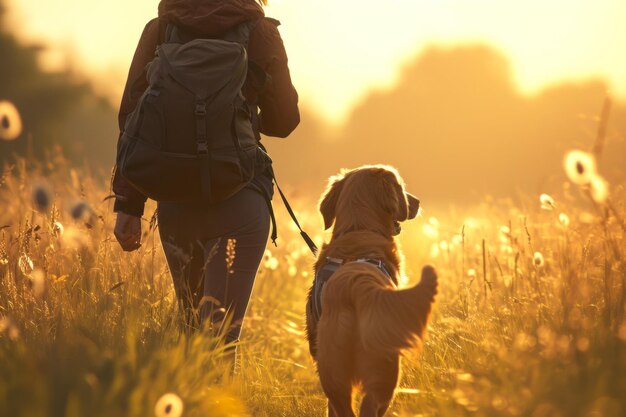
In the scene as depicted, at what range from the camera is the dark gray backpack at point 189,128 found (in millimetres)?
3713

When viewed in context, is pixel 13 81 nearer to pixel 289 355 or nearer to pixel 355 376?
pixel 289 355

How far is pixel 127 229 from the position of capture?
13.5 feet

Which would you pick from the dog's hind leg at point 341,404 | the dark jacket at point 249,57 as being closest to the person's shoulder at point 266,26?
the dark jacket at point 249,57

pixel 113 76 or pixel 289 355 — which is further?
pixel 113 76

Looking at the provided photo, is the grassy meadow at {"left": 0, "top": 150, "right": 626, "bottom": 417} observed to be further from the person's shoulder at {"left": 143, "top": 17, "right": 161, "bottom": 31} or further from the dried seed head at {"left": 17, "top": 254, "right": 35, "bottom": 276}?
the person's shoulder at {"left": 143, "top": 17, "right": 161, "bottom": 31}

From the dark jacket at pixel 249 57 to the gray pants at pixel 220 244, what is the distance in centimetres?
26

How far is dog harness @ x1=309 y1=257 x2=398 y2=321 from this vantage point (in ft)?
13.2

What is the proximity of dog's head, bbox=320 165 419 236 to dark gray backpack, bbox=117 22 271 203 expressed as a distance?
742 millimetres

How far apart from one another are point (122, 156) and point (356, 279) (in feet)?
3.86

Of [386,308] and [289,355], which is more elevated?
[386,308]

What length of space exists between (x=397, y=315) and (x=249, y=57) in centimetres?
142

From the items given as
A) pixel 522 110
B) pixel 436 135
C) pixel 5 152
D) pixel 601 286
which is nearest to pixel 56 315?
pixel 601 286

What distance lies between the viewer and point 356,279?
12.1 feet

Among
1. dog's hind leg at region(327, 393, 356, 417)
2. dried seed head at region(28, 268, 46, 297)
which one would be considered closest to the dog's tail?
dog's hind leg at region(327, 393, 356, 417)
